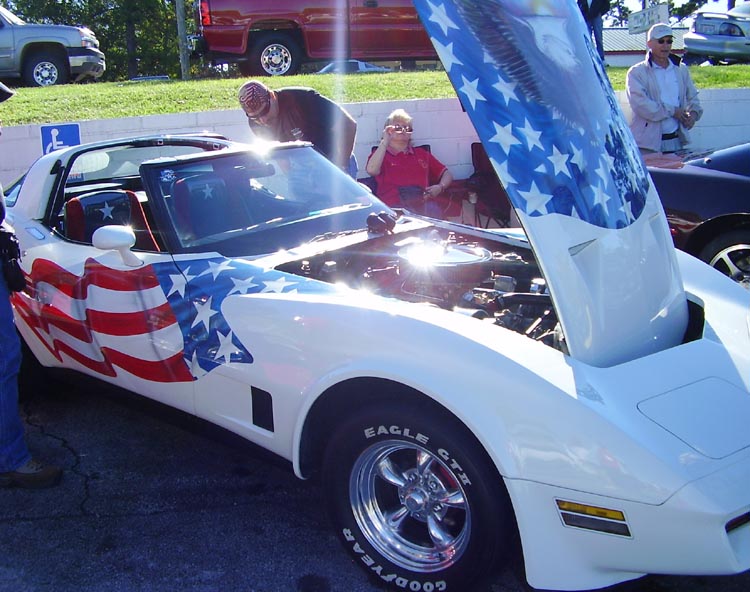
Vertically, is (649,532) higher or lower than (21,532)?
higher

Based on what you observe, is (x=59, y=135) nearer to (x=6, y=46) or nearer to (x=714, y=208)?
(x=6, y=46)

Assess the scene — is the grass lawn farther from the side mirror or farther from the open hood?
the open hood

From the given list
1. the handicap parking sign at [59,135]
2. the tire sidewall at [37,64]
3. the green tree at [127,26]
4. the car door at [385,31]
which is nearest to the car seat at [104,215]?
the handicap parking sign at [59,135]

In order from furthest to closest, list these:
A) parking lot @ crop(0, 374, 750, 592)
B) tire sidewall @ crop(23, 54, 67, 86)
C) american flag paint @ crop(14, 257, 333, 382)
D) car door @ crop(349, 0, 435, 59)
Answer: tire sidewall @ crop(23, 54, 67, 86) → car door @ crop(349, 0, 435, 59) → american flag paint @ crop(14, 257, 333, 382) → parking lot @ crop(0, 374, 750, 592)

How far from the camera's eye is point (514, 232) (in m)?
3.97

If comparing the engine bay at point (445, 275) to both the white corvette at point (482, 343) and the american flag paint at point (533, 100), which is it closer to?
the white corvette at point (482, 343)

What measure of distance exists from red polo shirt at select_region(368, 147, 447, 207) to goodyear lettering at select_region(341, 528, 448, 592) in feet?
14.4

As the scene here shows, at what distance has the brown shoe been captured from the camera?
3.41 m

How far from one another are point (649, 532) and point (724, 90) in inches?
342

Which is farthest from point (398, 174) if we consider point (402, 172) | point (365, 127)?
point (365, 127)

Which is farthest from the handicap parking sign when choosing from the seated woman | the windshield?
the windshield

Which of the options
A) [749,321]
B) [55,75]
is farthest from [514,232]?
[55,75]

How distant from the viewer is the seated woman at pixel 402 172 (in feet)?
21.8

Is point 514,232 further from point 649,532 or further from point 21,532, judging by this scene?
point 21,532
